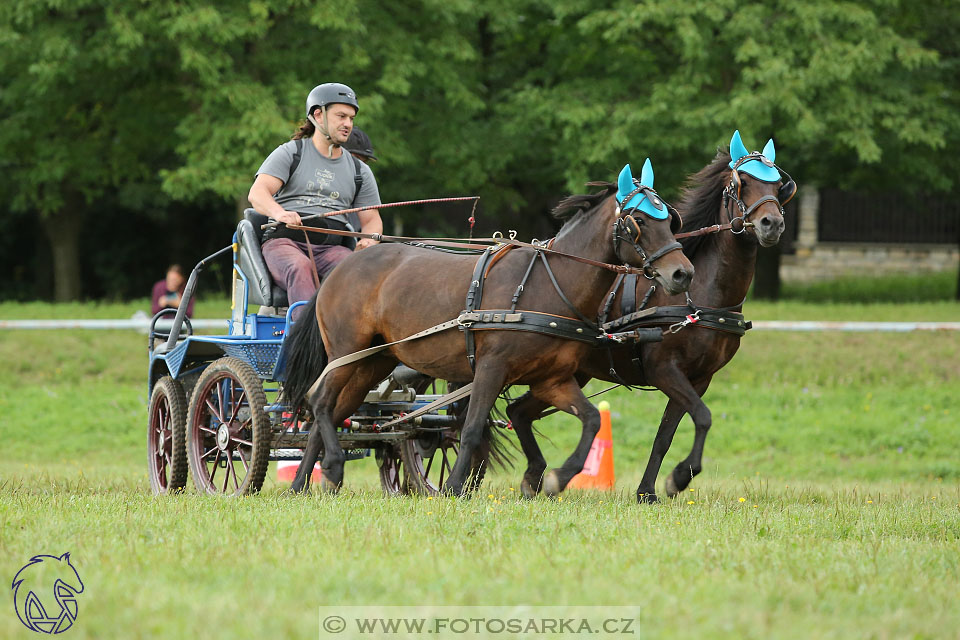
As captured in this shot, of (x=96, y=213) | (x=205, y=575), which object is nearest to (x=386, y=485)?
(x=205, y=575)

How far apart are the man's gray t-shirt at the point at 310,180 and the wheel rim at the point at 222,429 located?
4.15ft

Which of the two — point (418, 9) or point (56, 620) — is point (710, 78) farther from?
point (56, 620)

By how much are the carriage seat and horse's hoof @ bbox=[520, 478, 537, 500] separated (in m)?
2.10

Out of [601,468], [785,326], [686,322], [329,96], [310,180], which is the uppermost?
[329,96]


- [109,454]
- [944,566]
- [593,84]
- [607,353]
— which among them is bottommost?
[109,454]

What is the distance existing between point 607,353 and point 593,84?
529 inches

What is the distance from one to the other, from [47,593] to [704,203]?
519cm

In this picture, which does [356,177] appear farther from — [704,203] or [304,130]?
[704,203]

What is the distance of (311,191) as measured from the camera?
332 inches

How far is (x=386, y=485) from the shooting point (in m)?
9.46

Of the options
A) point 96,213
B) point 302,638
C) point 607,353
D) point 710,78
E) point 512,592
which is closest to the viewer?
point 302,638

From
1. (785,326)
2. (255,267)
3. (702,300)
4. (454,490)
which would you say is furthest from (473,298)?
(785,326)

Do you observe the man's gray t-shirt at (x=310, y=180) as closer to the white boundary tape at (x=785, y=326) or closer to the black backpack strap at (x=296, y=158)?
the black backpack strap at (x=296, y=158)

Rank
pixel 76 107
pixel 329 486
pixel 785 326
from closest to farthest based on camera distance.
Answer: pixel 329 486 < pixel 785 326 < pixel 76 107
